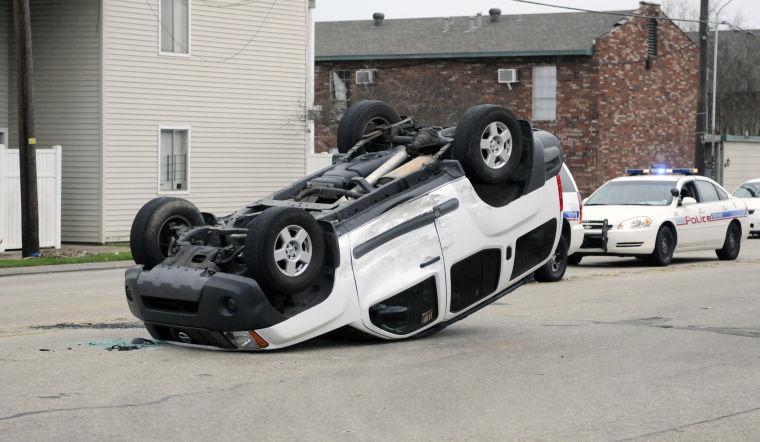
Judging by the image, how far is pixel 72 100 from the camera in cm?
2703

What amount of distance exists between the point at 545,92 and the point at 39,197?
75.1 feet

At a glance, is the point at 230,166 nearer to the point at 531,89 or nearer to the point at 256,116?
the point at 256,116

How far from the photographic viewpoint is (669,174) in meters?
22.9

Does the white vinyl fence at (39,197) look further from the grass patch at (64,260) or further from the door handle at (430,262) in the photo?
the door handle at (430,262)

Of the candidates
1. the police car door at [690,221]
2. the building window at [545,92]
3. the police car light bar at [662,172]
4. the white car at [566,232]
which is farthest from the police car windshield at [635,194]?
the building window at [545,92]

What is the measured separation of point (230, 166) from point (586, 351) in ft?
66.3

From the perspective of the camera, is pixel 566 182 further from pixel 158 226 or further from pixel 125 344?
pixel 125 344

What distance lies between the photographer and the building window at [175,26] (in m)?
28.2

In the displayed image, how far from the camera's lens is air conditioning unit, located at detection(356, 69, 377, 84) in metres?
45.2

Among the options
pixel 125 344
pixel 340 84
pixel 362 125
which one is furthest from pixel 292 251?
pixel 340 84

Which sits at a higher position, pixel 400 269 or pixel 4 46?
pixel 4 46

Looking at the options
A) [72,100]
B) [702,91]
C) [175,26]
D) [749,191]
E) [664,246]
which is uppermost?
[175,26]

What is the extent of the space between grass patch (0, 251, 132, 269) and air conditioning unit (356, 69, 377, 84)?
73.4ft

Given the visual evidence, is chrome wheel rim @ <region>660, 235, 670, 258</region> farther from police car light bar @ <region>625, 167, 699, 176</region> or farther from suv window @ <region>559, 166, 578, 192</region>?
suv window @ <region>559, 166, 578, 192</region>
